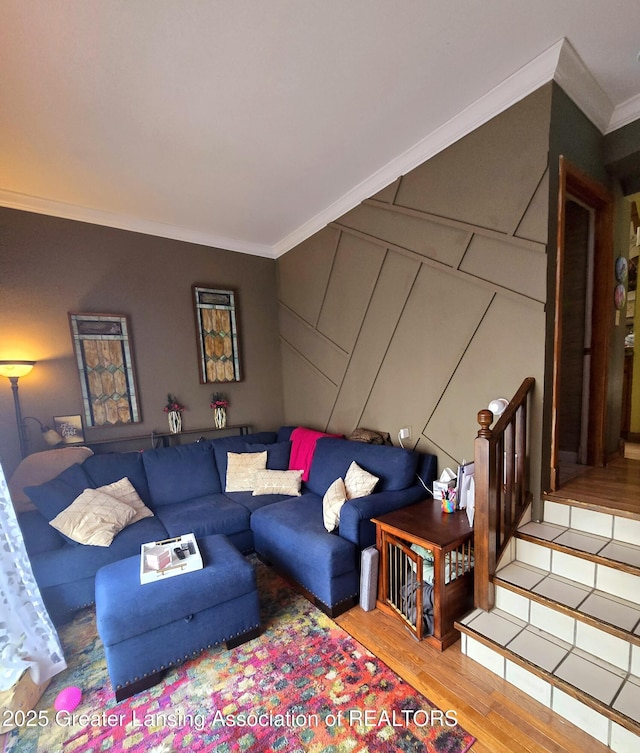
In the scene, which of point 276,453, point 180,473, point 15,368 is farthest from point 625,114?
point 15,368

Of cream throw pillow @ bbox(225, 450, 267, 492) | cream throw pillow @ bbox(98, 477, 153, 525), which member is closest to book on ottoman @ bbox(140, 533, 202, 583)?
cream throw pillow @ bbox(98, 477, 153, 525)

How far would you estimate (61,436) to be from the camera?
9.68ft

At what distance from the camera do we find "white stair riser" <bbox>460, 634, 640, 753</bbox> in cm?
129

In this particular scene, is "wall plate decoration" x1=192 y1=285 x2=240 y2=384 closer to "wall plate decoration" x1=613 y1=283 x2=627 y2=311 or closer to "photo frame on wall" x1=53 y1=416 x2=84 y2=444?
"photo frame on wall" x1=53 y1=416 x2=84 y2=444

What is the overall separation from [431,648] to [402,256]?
103 inches

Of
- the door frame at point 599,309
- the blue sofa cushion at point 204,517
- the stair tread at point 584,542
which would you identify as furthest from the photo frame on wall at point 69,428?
the door frame at point 599,309

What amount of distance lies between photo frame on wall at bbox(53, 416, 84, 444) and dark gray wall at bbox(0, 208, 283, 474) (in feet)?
0.20

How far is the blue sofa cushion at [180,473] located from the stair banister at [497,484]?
2368 mm

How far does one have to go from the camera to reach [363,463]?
2713 millimetres

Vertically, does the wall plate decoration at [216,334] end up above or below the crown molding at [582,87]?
below

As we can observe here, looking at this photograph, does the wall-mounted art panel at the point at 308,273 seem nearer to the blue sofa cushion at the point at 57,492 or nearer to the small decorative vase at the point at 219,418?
the small decorative vase at the point at 219,418

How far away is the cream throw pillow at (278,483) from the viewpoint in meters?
3.07

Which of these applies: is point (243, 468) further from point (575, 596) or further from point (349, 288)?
point (575, 596)

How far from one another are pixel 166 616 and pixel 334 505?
3.73 ft
